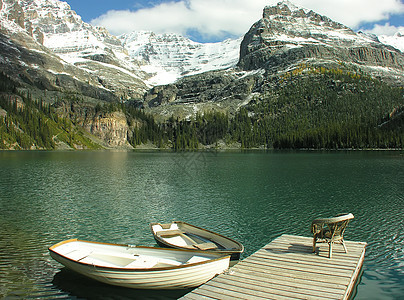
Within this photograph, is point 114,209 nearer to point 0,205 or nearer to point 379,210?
point 0,205

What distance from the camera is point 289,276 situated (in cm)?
1433

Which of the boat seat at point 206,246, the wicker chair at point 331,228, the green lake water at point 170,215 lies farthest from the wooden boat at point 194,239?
the wicker chair at point 331,228

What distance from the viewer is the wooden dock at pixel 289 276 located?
12625mm

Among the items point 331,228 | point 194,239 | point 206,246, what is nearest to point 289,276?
point 331,228

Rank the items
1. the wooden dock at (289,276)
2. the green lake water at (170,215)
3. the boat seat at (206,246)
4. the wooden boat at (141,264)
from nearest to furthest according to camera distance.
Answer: the wooden dock at (289,276), the wooden boat at (141,264), the green lake water at (170,215), the boat seat at (206,246)

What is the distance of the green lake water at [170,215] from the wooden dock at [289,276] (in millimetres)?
1885

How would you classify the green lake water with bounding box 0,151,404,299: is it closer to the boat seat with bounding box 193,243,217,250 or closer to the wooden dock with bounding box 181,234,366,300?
the wooden dock with bounding box 181,234,366,300

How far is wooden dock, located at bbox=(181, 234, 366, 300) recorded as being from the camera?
12.6 metres

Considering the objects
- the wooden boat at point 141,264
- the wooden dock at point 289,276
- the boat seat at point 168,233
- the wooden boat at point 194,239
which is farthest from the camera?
the boat seat at point 168,233

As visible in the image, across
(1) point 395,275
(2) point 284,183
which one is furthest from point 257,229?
(2) point 284,183

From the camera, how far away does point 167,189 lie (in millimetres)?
50531

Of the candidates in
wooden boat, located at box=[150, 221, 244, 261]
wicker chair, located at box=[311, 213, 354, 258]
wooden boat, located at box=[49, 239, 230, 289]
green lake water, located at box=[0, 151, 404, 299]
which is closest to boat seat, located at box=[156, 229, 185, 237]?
wooden boat, located at box=[150, 221, 244, 261]

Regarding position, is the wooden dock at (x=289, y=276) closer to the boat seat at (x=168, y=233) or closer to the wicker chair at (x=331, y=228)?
the wicker chair at (x=331, y=228)

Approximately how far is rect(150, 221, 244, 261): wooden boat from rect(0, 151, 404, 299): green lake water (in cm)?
226
